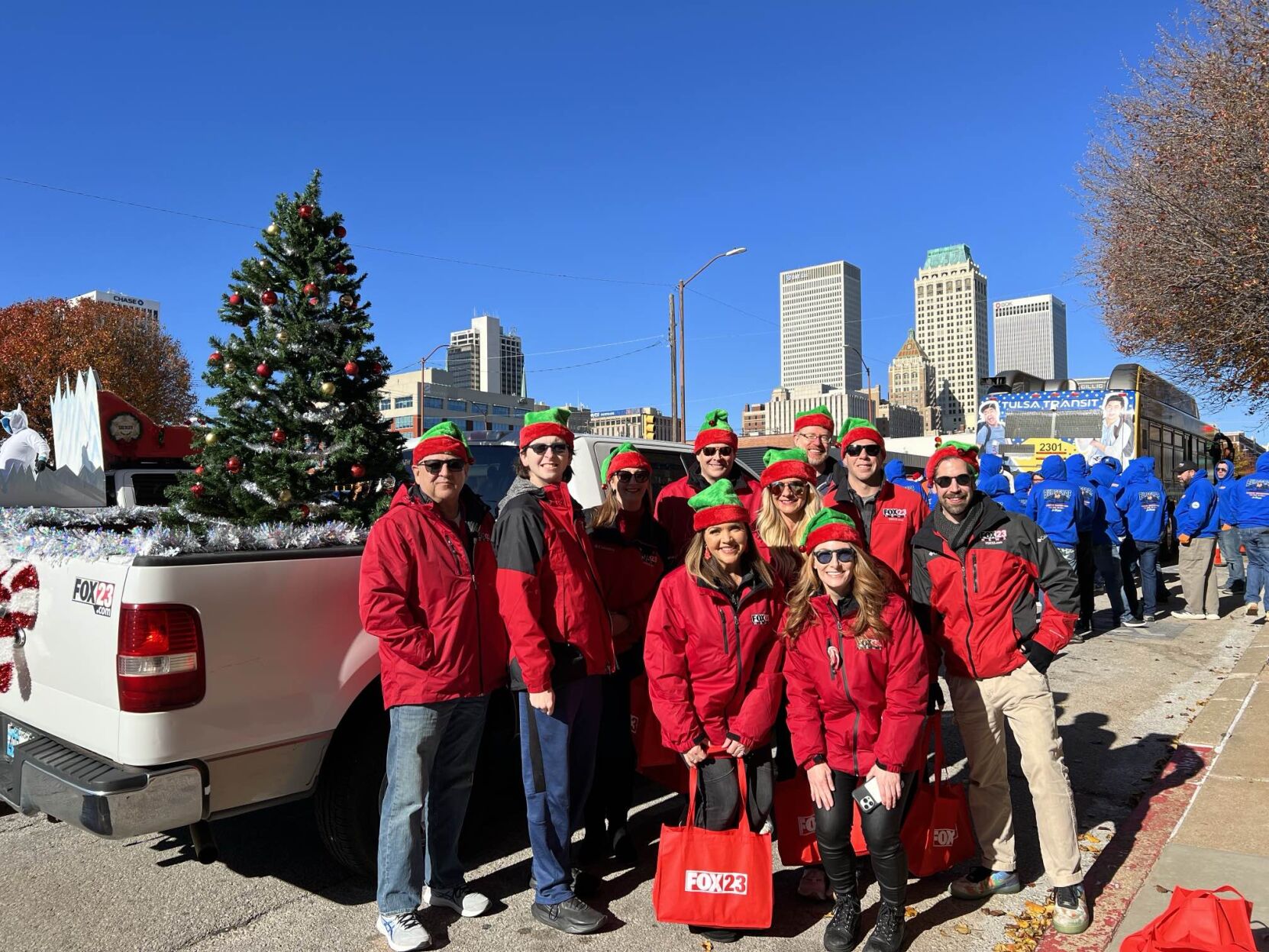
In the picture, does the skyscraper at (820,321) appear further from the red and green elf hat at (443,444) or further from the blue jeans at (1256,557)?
the red and green elf hat at (443,444)

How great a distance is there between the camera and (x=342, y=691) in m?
3.41

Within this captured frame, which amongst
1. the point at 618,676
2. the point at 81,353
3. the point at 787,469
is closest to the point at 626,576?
the point at 618,676

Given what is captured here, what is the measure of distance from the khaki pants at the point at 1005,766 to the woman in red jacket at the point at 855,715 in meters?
0.47

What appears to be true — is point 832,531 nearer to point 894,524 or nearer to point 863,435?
point 894,524

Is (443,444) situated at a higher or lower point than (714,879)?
higher

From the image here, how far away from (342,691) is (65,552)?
111cm

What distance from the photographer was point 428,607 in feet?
10.8

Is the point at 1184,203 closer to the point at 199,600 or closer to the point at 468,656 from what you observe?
the point at 468,656

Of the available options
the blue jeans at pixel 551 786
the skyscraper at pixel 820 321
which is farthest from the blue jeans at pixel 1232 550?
the skyscraper at pixel 820 321

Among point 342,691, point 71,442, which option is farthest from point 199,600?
point 71,442

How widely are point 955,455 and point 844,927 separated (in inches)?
74.4

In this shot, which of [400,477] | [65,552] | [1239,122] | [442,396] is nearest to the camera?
[65,552]

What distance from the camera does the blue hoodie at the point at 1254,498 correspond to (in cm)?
962

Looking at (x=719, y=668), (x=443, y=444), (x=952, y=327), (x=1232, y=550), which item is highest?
(x=952, y=327)
